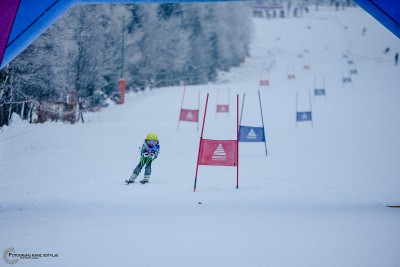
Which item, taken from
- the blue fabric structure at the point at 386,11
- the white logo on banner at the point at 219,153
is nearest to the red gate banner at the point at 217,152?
the white logo on banner at the point at 219,153

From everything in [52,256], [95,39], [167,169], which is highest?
[95,39]

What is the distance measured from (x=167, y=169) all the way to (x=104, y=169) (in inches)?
71.8

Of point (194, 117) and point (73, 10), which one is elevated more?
point (73, 10)

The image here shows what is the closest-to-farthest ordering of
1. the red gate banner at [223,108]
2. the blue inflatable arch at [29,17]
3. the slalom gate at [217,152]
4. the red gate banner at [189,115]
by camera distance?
the blue inflatable arch at [29,17], the slalom gate at [217,152], the red gate banner at [189,115], the red gate banner at [223,108]

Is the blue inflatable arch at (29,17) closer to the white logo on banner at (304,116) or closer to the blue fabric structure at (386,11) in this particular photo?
the blue fabric structure at (386,11)

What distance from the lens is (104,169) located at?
10.6m

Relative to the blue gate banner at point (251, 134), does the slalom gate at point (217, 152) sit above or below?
below

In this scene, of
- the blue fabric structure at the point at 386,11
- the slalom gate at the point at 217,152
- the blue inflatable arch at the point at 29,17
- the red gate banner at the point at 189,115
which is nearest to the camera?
the blue inflatable arch at the point at 29,17

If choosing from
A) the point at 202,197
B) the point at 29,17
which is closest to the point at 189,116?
the point at 202,197

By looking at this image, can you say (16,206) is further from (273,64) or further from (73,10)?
(273,64)

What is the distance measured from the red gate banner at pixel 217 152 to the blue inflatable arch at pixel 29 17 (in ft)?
12.2

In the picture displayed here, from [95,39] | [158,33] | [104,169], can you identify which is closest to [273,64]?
[158,33]

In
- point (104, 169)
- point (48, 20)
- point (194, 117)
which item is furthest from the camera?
point (194, 117)

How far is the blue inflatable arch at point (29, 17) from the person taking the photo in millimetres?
5840
